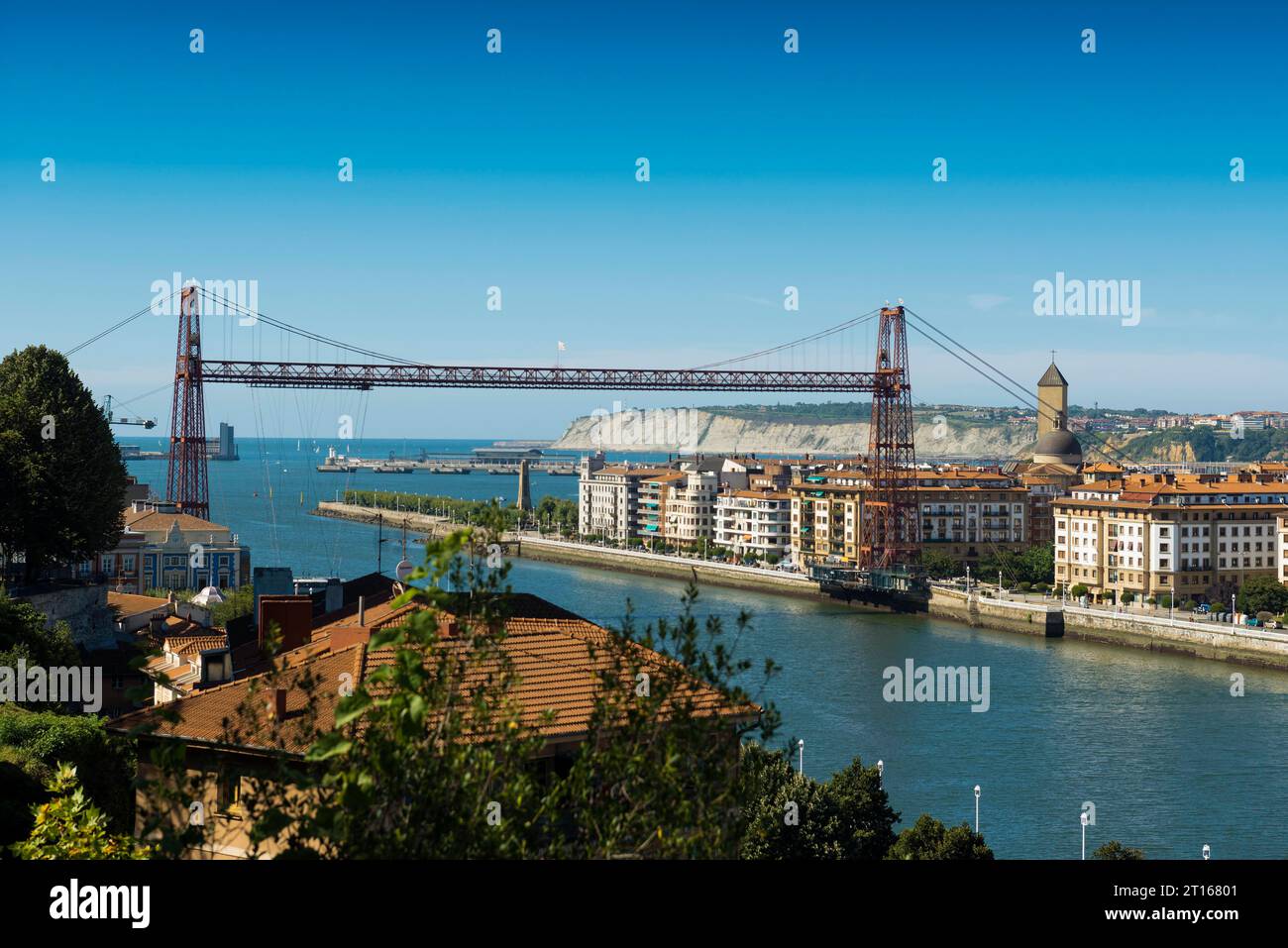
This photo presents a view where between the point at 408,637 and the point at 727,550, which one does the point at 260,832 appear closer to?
the point at 408,637

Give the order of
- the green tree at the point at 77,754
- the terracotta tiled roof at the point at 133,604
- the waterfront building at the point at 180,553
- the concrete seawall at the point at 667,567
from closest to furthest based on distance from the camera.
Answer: the green tree at the point at 77,754 → the terracotta tiled roof at the point at 133,604 → the waterfront building at the point at 180,553 → the concrete seawall at the point at 667,567

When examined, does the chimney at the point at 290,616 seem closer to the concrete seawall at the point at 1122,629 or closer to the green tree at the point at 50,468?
the green tree at the point at 50,468

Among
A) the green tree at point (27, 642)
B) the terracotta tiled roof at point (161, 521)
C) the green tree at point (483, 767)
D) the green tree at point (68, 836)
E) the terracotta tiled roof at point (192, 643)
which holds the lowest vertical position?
A: the terracotta tiled roof at point (192, 643)

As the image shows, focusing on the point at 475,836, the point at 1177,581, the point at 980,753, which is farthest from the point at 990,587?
the point at 475,836

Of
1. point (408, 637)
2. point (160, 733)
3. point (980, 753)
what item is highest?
point (408, 637)

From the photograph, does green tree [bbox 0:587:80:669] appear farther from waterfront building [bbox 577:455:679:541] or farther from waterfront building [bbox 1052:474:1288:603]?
waterfront building [bbox 577:455:679:541]

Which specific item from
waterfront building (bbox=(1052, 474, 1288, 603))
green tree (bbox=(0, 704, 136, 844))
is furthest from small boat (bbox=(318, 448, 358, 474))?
green tree (bbox=(0, 704, 136, 844))

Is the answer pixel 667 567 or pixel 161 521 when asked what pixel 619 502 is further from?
pixel 161 521

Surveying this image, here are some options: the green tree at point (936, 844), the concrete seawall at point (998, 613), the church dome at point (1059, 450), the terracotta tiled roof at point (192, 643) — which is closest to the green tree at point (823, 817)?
the green tree at point (936, 844)
